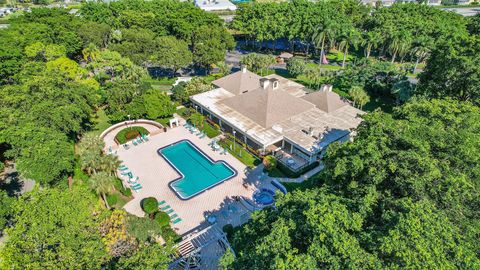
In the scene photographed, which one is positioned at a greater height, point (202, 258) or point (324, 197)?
point (324, 197)

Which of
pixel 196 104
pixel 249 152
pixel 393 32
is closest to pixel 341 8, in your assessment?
pixel 393 32

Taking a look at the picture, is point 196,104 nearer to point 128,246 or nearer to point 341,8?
point 128,246

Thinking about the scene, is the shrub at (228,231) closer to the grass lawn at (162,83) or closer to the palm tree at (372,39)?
the grass lawn at (162,83)

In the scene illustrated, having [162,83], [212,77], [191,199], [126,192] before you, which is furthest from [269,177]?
[162,83]

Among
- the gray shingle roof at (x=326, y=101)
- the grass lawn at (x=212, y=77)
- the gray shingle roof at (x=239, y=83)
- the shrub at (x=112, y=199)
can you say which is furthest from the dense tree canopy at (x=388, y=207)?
the grass lawn at (x=212, y=77)

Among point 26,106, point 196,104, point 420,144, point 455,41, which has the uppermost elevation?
point 455,41

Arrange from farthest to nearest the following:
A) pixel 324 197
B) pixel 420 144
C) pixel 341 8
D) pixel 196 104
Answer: pixel 341 8
pixel 196 104
pixel 420 144
pixel 324 197

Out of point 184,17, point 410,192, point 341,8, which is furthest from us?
point 341,8
